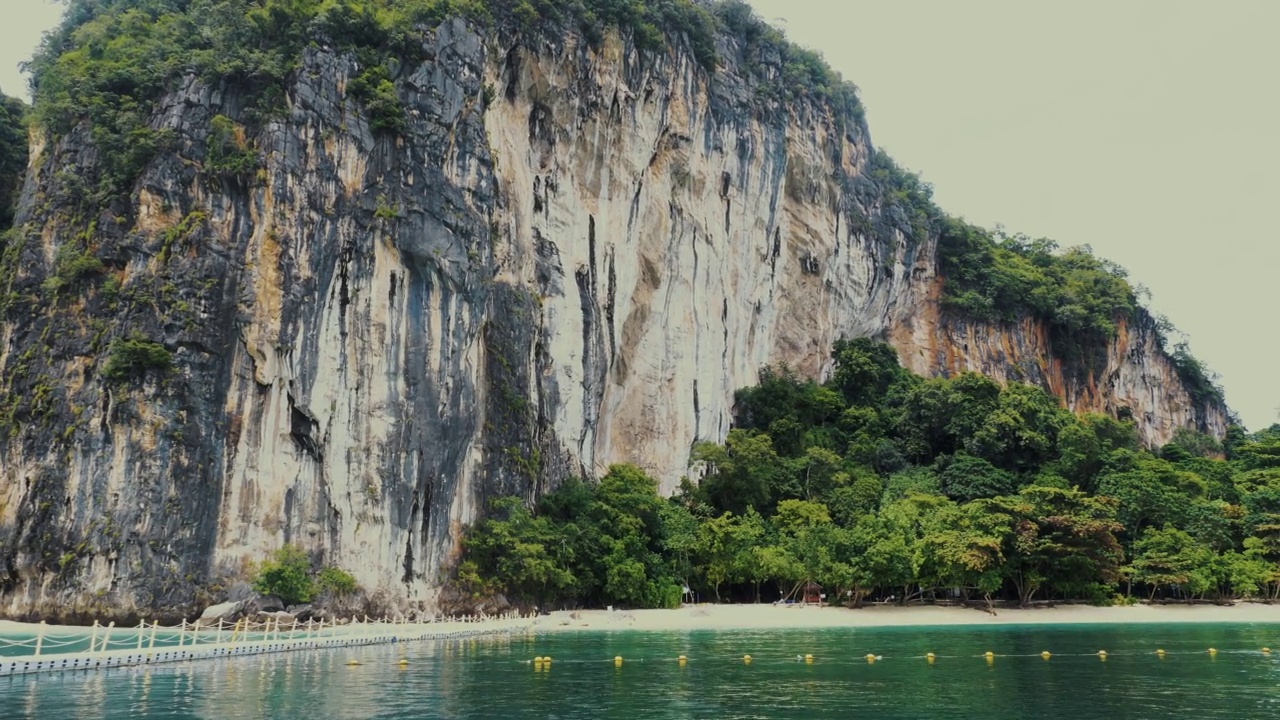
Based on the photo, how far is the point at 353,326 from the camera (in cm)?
3591

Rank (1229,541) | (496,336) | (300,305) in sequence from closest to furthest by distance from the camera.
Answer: (300,305) < (496,336) < (1229,541)

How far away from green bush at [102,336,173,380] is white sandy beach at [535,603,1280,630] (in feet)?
51.7

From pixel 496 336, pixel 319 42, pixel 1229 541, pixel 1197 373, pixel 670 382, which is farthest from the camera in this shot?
pixel 1197 373

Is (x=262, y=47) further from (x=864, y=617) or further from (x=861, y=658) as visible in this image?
(x=864, y=617)

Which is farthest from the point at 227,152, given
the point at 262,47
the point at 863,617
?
the point at 863,617

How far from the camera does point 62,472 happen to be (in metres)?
32.3

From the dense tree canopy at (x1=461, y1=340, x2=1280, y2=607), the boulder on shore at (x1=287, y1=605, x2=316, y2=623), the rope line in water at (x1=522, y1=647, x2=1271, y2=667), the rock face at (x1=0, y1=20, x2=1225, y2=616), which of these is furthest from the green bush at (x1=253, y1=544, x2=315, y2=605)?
the rope line in water at (x1=522, y1=647, x2=1271, y2=667)

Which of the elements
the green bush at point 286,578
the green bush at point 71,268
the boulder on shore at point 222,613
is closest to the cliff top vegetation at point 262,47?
the green bush at point 71,268

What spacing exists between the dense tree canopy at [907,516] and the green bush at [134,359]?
12.5m

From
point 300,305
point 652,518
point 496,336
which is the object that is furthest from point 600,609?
point 300,305

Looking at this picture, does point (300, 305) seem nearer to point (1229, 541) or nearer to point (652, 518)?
point (652, 518)

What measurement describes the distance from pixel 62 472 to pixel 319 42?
1805 cm

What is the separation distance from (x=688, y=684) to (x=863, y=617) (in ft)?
72.9

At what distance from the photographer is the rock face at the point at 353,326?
32.1 m
